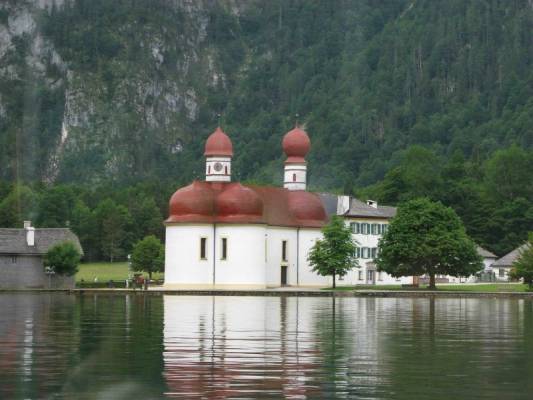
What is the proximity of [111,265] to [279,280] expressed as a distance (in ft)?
164

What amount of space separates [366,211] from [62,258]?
95.7ft

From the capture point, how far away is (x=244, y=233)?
120000 millimetres

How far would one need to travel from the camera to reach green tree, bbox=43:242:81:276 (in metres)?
118

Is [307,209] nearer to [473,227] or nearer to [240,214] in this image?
[240,214]

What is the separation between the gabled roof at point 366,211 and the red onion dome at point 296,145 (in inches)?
245

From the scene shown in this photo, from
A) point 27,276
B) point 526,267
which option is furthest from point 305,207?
point 27,276

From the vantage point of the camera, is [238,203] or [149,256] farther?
[149,256]

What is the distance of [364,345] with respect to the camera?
4116cm

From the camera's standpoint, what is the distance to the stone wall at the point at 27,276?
11788cm

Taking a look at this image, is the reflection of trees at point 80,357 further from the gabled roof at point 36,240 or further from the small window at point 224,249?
the gabled roof at point 36,240

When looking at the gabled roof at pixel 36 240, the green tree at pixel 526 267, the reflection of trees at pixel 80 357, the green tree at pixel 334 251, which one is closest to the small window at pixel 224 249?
the green tree at pixel 334 251

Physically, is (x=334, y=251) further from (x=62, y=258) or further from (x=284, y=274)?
(x=62, y=258)

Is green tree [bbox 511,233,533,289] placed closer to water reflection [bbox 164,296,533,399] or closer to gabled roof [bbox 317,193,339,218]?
gabled roof [bbox 317,193,339,218]

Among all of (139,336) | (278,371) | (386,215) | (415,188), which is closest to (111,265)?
(415,188)
